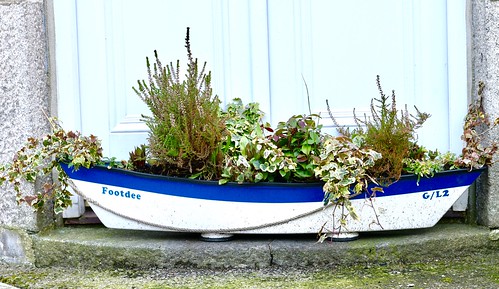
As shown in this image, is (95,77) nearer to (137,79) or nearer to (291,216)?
(137,79)

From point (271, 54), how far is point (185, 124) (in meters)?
0.68

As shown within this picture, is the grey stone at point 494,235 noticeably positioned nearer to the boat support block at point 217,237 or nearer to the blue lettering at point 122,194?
the boat support block at point 217,237

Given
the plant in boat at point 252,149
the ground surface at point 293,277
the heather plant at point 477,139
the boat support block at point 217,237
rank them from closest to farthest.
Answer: the ground surface at point 293,277 < the plant in boat at point 252,149 < the heather plant at point 477,139 < the boat support block at point 217,237

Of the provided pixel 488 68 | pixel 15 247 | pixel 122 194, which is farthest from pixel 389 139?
pixel 15 247

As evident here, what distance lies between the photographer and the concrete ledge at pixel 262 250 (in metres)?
3.75

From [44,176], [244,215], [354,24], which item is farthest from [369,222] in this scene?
[44,176]

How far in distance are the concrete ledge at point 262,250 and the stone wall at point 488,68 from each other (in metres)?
0.12

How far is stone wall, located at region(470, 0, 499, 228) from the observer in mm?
3826

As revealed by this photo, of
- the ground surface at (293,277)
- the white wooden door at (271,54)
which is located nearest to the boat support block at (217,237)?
the ground surface at (293,277)

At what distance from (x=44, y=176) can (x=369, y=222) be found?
5.38 feet

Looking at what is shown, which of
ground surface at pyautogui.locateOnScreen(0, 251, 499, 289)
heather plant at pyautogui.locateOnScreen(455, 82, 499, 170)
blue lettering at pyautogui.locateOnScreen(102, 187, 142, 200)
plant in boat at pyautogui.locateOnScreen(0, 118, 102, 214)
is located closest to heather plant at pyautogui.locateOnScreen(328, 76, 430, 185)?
heather plant at pyautogui.locateOnScreen(455, 82, 499, 170)

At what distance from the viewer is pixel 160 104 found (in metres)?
3.79

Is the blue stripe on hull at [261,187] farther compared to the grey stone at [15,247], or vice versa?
the grey stone at [15,247]

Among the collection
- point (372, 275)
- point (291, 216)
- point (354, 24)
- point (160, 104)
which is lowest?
point (372, 275)
